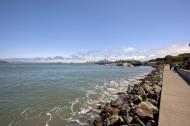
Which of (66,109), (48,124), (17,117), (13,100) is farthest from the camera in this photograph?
(13,100)

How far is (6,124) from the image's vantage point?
1004 cm

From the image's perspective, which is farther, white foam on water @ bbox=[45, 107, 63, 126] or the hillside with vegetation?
the hillside with vegetation

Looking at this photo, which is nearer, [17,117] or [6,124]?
[6,124]

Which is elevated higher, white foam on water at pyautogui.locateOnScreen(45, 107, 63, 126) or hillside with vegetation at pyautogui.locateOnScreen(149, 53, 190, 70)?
hillside with vegetation at pyautogui.locateOnScreen(149, 53, 190, 70)

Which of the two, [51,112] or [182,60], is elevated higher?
[182,60]

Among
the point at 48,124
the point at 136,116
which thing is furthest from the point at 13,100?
the point at 136,116

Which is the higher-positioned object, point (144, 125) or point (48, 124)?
point (144, 125)

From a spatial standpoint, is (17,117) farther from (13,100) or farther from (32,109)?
(13,100)

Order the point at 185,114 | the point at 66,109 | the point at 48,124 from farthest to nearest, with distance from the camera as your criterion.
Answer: the point at 66,109 → the point at 48,124 → the point at 185,114

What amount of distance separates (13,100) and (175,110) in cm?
1235

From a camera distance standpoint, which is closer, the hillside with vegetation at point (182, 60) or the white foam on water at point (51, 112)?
the white foam on water at point (51, 112)

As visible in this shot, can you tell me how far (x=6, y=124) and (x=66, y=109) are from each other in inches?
154

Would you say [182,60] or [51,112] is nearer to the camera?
[51,112]

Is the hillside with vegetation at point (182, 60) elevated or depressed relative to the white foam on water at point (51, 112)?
elevated
